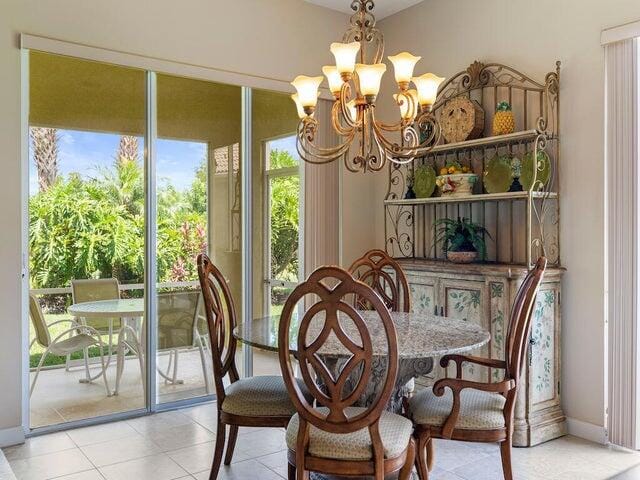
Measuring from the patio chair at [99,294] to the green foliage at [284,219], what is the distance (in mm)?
1243

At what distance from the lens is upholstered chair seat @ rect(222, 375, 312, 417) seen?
2.50 m

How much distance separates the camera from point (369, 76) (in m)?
2.36

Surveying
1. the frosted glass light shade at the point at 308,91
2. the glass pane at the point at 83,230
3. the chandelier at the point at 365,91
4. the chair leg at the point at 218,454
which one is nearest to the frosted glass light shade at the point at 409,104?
the chandelier at the point at 365,91

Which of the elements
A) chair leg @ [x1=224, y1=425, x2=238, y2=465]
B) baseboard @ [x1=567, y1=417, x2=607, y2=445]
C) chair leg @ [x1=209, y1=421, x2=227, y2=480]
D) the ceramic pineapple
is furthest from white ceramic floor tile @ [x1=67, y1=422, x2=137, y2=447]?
the ceramic pineapple

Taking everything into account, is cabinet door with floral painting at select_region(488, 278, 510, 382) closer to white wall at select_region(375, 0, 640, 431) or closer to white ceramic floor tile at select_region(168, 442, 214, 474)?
white wall at select_region(375, 0, 640, 431)

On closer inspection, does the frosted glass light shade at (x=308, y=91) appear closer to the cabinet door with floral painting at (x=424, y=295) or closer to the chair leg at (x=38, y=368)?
the cabinet door with floral painting at (x=424, y=295)

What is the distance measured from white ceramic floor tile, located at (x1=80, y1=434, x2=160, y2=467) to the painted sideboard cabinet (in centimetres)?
198

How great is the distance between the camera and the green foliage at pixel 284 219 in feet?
14.6

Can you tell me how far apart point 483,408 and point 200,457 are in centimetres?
158

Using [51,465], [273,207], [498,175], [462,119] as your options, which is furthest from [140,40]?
[51,465]

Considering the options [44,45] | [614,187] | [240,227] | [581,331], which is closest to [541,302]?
[581,331]

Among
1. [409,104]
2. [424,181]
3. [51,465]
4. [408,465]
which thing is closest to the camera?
[408,465]

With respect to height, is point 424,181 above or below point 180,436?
above

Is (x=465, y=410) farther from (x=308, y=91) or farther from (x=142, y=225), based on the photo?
(x=142, y=225)
